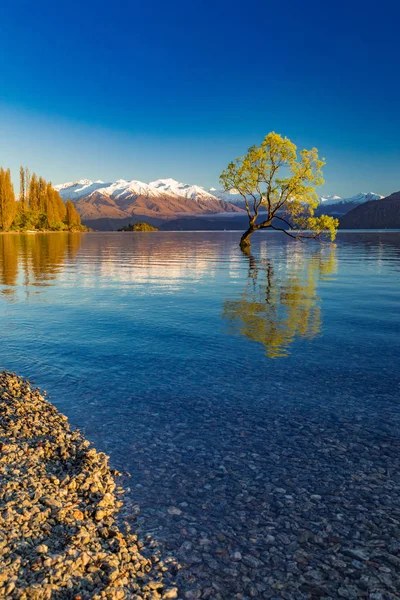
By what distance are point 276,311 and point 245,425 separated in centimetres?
1161

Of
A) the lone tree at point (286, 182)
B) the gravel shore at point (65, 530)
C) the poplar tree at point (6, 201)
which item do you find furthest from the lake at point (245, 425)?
the poplar tree at point (6, 201)

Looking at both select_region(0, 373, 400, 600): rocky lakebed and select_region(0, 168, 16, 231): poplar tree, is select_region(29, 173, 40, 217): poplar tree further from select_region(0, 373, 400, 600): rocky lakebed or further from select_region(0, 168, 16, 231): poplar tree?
select_region(0, 373, 400, 600): rocky lakebed

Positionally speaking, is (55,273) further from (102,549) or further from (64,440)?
(102,549)

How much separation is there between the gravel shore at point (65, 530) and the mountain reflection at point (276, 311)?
7614 millimetres

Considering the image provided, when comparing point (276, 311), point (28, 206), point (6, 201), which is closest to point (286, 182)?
point (276, 311)

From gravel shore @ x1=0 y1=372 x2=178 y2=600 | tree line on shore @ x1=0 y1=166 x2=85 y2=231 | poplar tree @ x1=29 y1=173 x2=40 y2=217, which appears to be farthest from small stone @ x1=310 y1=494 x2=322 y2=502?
poplar tree @ x1=29 y1=173 x2=40 y2=217

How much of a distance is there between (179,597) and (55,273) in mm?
33940

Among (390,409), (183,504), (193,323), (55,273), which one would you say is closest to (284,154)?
(55,273)

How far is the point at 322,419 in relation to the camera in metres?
8.96

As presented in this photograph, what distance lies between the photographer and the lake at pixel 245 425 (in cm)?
535

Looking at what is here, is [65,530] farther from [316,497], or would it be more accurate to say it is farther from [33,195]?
[33,195]

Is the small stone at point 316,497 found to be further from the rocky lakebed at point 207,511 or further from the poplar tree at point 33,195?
the poplar tree at point 33,195

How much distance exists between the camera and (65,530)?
215 inches

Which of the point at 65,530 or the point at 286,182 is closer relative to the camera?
the point at 65,530
